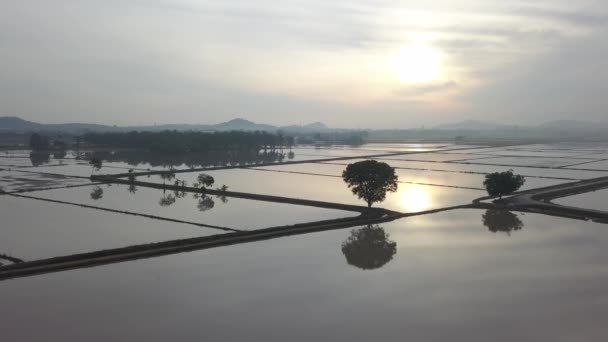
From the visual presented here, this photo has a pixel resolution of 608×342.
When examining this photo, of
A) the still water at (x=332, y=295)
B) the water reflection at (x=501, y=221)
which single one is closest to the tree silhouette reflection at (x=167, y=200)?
the still water at (x=332, y=295)

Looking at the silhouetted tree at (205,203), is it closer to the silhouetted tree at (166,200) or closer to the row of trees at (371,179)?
the silhouetted tree at (166,200)

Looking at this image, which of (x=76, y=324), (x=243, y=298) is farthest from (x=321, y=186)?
(x=76, y=324)

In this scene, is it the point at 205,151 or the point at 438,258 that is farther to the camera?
the point at 205,151

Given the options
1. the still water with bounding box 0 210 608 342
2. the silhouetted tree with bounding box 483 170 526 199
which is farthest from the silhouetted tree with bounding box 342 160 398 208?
the silhouetted tree with bounding box 483 170 526 199

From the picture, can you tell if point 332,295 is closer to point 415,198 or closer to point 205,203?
point 205,203

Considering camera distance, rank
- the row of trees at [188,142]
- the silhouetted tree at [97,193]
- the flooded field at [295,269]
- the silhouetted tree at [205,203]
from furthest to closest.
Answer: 1. the row of trees at [188,142]
2. the silhouetted tree at [97,193]
3. the silhouetted tree at [205,203]
4. the flooded field at [295,269]

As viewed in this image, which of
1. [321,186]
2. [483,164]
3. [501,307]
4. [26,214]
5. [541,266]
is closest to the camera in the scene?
[501,307]

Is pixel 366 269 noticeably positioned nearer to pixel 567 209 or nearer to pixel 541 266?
pixel 541 266
